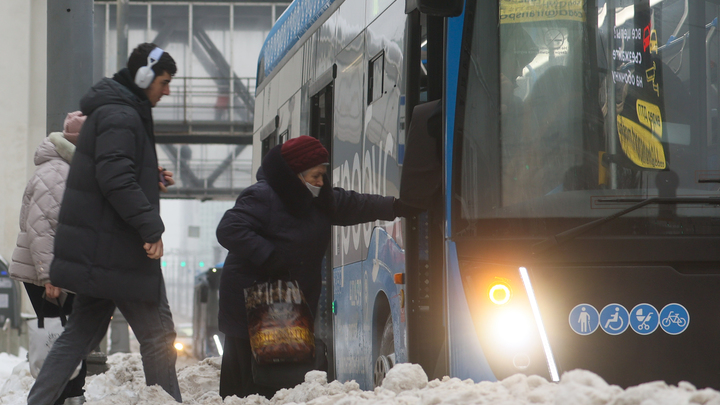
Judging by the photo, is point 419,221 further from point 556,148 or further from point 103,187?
point 103,187

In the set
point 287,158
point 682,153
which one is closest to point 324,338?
point 287,158

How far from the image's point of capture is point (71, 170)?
16.7ft

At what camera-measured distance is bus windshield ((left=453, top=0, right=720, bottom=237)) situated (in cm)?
409

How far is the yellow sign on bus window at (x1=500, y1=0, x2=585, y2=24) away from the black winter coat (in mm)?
1383

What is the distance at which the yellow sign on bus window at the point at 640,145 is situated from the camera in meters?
4.10

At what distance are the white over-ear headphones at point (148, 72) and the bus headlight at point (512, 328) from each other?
2.27 meters

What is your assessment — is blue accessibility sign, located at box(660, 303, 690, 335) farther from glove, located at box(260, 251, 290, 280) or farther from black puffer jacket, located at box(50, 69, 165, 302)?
black puffer jacket, located at box(50, 69, 165, 302)

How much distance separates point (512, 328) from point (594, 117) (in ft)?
3.12

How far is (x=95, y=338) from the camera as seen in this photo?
5238mm

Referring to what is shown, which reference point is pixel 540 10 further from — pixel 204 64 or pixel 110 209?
pixel 204 64

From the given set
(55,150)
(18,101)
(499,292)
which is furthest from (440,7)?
(18,101)

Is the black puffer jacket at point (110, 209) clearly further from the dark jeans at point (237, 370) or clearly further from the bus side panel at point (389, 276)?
the bus side panel at point (389, 276)

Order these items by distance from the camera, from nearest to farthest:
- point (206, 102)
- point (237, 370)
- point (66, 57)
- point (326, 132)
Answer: point (237, 370) → point (326, 132) → point (66, 57) → point (206, 102)

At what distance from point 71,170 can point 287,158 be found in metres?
1.12
